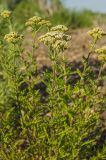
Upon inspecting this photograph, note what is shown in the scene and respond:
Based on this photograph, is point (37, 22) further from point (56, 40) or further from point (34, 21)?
point (56, 40)

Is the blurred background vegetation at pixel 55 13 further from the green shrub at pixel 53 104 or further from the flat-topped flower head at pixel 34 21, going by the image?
the flat-topped flower head at pixel 34 21

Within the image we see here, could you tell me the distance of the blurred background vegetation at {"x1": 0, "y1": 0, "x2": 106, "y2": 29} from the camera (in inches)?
535

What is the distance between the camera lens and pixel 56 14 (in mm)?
13789

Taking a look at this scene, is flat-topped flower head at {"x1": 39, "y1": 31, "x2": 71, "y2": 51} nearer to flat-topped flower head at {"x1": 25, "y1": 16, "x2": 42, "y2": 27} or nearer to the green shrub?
the green shrub

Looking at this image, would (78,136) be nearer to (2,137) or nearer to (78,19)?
(2,137)

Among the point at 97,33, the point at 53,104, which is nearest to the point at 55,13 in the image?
the point at 53,104

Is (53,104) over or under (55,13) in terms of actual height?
under

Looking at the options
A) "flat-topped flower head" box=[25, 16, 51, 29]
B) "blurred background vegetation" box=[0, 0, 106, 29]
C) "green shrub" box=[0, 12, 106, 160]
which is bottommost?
"green shrub" box=[0, 12, 106, 160]

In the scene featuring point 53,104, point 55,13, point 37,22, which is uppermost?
point 55,13

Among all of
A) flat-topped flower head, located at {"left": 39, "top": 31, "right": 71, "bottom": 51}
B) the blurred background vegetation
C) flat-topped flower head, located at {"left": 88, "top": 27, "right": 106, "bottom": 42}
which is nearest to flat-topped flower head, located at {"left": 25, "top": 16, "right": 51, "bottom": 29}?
flat-topped flower head, located at {"left": 39, "top": 31, "right": 71, "bottom": 51}

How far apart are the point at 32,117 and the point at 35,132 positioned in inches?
8.3

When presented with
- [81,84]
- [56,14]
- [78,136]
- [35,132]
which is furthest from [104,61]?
[56,14]

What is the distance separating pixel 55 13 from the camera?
547 inches

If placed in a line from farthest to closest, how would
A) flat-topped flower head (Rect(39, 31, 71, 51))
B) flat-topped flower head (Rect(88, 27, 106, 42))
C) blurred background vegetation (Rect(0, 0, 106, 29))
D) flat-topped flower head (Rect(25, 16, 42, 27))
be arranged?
blurred background vegetation (Rect(0, 0, 106, 29)) < flat-topped flower head (Rect(25, 16, 42, 27)) < flat-topped flower head (Rect(88, 27, 106, 42)) < flat-topped flower head (Rect(39, 31, 71, 51))
